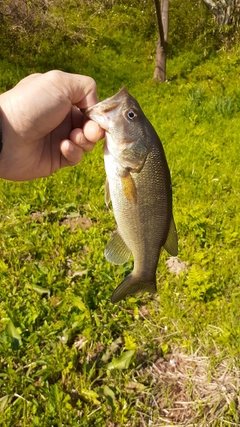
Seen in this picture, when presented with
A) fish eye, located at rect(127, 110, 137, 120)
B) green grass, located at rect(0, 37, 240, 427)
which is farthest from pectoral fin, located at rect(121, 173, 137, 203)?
green grass, located at rect(0, 37, 240, 427)

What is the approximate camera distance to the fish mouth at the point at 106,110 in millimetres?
1888

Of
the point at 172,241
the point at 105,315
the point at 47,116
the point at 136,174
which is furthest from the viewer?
the point at 105,315

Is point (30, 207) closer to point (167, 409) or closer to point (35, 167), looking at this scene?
point (35, 167)

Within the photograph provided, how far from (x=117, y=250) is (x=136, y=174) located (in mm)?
446

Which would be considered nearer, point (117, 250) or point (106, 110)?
point (106, 110)

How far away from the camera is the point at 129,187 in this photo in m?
1.85

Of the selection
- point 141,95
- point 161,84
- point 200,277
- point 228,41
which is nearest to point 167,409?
point 200,277

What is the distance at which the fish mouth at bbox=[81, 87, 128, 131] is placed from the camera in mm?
1888

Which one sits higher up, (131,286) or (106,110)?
(106,110)

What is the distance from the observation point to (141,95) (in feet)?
21.9

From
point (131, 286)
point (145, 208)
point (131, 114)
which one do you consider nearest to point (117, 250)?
point (131, 286)

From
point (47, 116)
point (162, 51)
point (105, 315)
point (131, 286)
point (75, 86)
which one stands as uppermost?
point (75, 86)

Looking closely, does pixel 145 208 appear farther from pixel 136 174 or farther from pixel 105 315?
pixel 105 315

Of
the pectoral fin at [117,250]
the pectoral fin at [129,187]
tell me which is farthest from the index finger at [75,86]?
the pectoral fin at [117,250]
